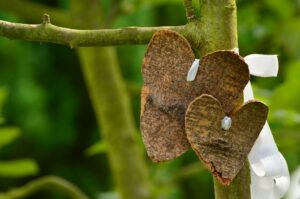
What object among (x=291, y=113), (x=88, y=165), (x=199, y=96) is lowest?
(x=88, y=165)

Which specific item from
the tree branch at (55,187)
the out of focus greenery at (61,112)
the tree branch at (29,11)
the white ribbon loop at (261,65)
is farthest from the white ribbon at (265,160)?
the out of focus greenery at (61,112)

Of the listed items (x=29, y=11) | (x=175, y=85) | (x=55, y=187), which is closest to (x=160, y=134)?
(x=175, y=85)

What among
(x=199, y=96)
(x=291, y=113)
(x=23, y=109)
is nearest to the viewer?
(x=199, y=96)

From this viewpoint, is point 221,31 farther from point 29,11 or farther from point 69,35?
point 29,11

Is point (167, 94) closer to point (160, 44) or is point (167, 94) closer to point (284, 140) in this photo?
point (160, 44)

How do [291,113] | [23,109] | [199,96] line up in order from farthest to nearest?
[23,109] → [291,113] → [199,96]

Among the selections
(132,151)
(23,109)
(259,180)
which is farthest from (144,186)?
(23,109)

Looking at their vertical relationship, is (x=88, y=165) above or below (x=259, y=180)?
below
